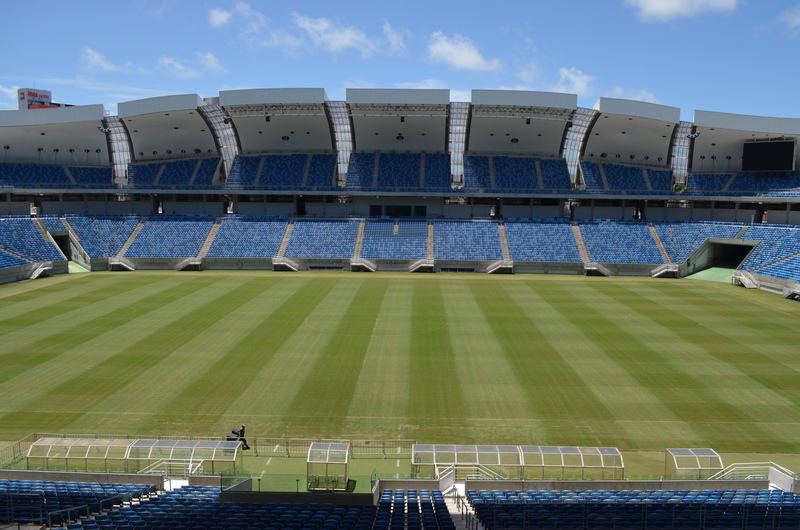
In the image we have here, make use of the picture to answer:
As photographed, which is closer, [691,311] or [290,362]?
[290,362]

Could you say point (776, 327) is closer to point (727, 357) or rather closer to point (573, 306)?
point (727, 357)

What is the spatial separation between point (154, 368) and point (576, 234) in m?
45.9

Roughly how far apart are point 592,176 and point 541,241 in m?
12.4

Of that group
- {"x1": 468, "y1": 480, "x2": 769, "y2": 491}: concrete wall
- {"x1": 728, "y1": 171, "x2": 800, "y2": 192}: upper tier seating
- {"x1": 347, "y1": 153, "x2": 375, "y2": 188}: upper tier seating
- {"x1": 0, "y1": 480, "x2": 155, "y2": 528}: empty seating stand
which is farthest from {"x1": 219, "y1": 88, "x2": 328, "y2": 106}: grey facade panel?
{"x1": 468, "y1": 480, "x2": 769, "y2": 491}: concrete wall

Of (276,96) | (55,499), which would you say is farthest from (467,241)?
(55,499)

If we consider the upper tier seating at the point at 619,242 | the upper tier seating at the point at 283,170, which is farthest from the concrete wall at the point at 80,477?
the upper tier seating at the point at 283,170

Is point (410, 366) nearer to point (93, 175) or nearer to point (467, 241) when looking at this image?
point (467, 241)

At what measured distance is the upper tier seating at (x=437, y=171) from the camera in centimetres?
6391

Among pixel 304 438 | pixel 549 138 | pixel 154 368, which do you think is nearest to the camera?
pixel 304 438

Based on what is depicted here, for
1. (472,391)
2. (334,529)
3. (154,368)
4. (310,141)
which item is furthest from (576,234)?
(334,529)

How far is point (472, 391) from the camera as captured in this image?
22953mm

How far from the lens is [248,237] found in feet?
194

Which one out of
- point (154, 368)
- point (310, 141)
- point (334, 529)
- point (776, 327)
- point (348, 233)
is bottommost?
point (334, 529)

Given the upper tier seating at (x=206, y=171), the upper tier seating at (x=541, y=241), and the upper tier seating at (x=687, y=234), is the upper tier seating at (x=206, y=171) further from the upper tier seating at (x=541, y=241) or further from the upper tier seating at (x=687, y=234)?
the upper tier seating at (x=687, y=234)
